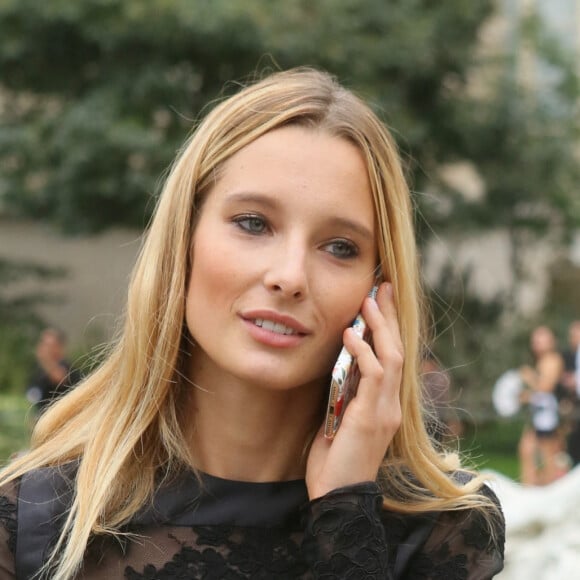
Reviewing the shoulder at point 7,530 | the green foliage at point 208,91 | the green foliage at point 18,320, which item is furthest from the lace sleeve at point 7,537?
the green foliage at point 18,320

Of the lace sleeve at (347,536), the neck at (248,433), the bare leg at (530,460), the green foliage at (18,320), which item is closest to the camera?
the lace sleeve at (347,536)

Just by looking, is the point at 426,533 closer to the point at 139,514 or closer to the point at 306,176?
the point at 139,514

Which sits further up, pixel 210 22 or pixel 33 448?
pixel 33 448

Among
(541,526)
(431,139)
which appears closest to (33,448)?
(541,526)

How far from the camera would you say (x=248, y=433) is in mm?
2342

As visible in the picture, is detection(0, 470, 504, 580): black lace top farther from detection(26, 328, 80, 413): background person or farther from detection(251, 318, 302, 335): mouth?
detection(26, 328, 80, 413): background person

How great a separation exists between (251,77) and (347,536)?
38.4ft

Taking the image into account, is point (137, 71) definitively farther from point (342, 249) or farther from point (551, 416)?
point (342, 249)

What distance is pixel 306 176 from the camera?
7.34 ft

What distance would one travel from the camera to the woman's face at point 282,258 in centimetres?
220

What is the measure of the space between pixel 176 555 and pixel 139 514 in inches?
4.4

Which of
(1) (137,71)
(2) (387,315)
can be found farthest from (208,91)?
(2) (387,315)

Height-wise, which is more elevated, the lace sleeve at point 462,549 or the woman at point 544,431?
the lace sleeve at point 462,549

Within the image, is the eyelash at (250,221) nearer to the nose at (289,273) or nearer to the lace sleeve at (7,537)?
the nose at (289,273)
